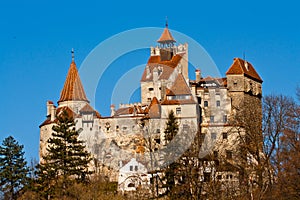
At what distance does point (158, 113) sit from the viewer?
83625mm

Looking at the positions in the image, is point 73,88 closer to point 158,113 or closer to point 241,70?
point 158,113

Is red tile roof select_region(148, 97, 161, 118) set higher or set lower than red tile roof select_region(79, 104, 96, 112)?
lower

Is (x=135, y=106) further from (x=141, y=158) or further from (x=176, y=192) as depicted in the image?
(x=176, y=192)

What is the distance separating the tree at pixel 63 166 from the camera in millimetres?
60656

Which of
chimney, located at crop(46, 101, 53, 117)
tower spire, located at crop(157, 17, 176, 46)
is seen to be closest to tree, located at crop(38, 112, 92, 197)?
chimney, located at crop(46, 101, 53, 117)

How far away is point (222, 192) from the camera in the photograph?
168ft

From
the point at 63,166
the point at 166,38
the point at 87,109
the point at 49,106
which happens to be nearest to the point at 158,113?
the point at 87,109

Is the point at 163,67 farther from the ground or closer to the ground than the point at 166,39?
closer to the ground

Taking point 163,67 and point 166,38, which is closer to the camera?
point 163,67

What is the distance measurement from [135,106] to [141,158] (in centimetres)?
1209

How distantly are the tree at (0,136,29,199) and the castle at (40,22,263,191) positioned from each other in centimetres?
1457

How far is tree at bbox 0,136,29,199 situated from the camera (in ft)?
213

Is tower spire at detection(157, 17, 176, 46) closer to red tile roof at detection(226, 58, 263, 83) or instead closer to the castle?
the castle

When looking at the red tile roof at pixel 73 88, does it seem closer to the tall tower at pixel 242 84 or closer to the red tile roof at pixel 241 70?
the tall tower at pixel 242 84
